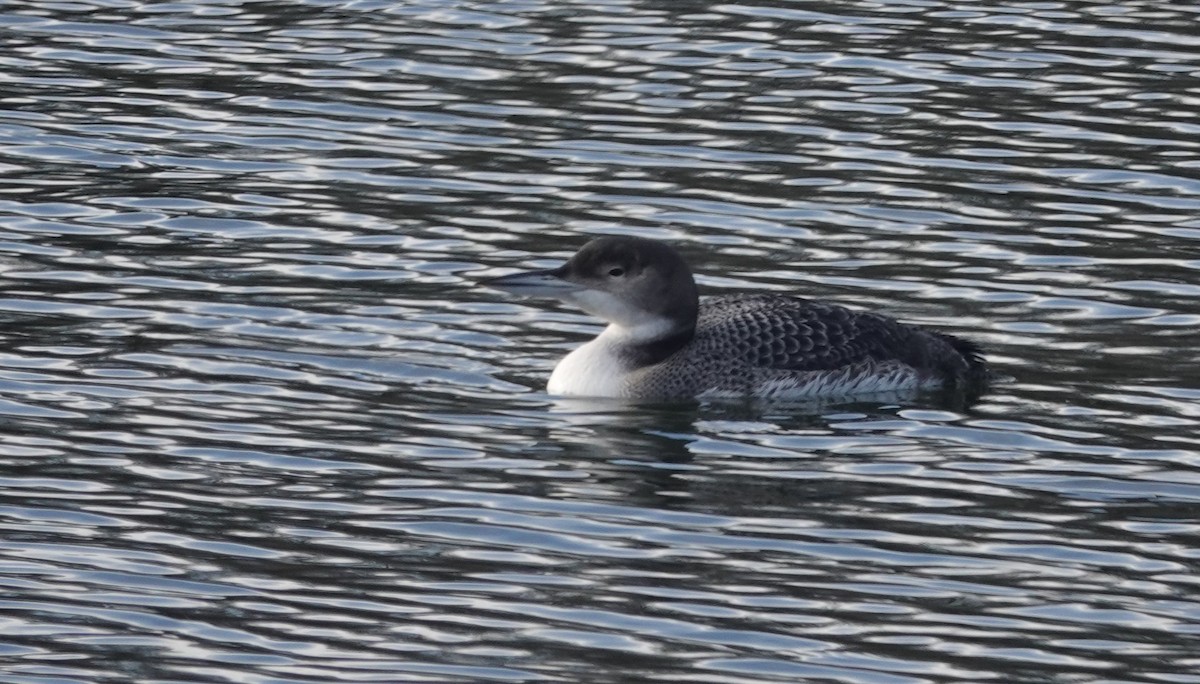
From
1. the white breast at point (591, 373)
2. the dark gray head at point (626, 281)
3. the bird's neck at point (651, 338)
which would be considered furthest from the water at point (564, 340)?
the dark gray head at point (626, 281)

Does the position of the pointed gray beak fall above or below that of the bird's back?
above

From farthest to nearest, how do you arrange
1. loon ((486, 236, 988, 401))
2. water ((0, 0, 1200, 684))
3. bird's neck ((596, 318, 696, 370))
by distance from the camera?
bird's neck ((596, 318, 696, 370)) → loon ((486, 236, 988, 401)) → water ((0, 0, 1200, 684))

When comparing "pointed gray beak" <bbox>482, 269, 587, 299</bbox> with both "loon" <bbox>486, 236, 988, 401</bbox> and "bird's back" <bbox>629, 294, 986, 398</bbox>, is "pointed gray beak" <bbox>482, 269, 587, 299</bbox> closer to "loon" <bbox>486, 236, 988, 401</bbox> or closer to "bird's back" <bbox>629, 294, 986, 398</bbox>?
"loon" <bbox>486, 236, 988, 401</bbox>

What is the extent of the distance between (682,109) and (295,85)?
2573 mm

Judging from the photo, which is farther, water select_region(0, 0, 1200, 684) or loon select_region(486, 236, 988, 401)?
loon select_region(486, 236, 988, 401)

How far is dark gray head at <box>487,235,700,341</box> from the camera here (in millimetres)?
11617

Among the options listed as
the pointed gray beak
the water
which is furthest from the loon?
the water

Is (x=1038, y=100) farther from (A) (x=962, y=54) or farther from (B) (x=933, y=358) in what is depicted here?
(B) (x=933, y=358)

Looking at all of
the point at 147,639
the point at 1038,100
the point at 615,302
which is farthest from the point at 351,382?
the point at 1038,100

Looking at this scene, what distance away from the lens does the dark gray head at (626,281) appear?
11617 mm

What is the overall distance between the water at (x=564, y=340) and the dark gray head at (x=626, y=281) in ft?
1.51

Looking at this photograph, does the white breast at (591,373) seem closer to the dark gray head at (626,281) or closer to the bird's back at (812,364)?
the bird's back at (812,364)

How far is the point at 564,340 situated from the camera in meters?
12.5

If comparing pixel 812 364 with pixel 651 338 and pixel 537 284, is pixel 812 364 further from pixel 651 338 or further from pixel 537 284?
pixel 537 284
